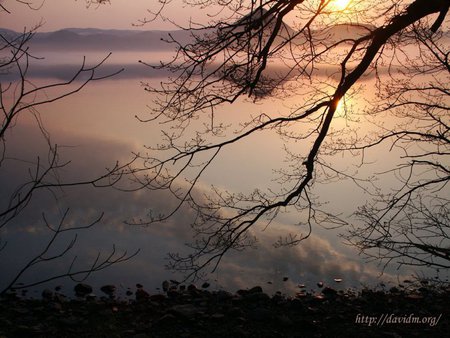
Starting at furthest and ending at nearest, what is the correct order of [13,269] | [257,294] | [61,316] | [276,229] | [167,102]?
[276,229], [13,269], [257,294], [61,316], [167,102]

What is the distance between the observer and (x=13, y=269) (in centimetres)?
972

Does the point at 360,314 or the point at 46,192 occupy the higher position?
the point at 46,192

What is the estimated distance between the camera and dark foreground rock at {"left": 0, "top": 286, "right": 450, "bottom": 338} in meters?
6.54

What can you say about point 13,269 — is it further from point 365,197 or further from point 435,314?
point 365,197

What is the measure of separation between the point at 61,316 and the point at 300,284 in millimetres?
5122

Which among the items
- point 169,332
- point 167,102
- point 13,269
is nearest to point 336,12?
point 167,102

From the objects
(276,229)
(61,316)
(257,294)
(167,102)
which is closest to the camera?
(167,102)

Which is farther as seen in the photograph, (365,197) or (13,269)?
(365,197)

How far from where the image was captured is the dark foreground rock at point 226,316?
6.54 metres

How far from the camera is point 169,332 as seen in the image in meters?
6.52

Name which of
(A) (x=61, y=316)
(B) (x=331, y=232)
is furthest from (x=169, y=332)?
(B) (x=331, y=232)

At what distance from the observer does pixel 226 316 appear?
7.18 m

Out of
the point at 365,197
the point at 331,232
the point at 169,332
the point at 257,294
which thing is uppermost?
the point at 365,197

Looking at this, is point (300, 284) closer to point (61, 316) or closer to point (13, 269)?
Answer: point (61, 316)
